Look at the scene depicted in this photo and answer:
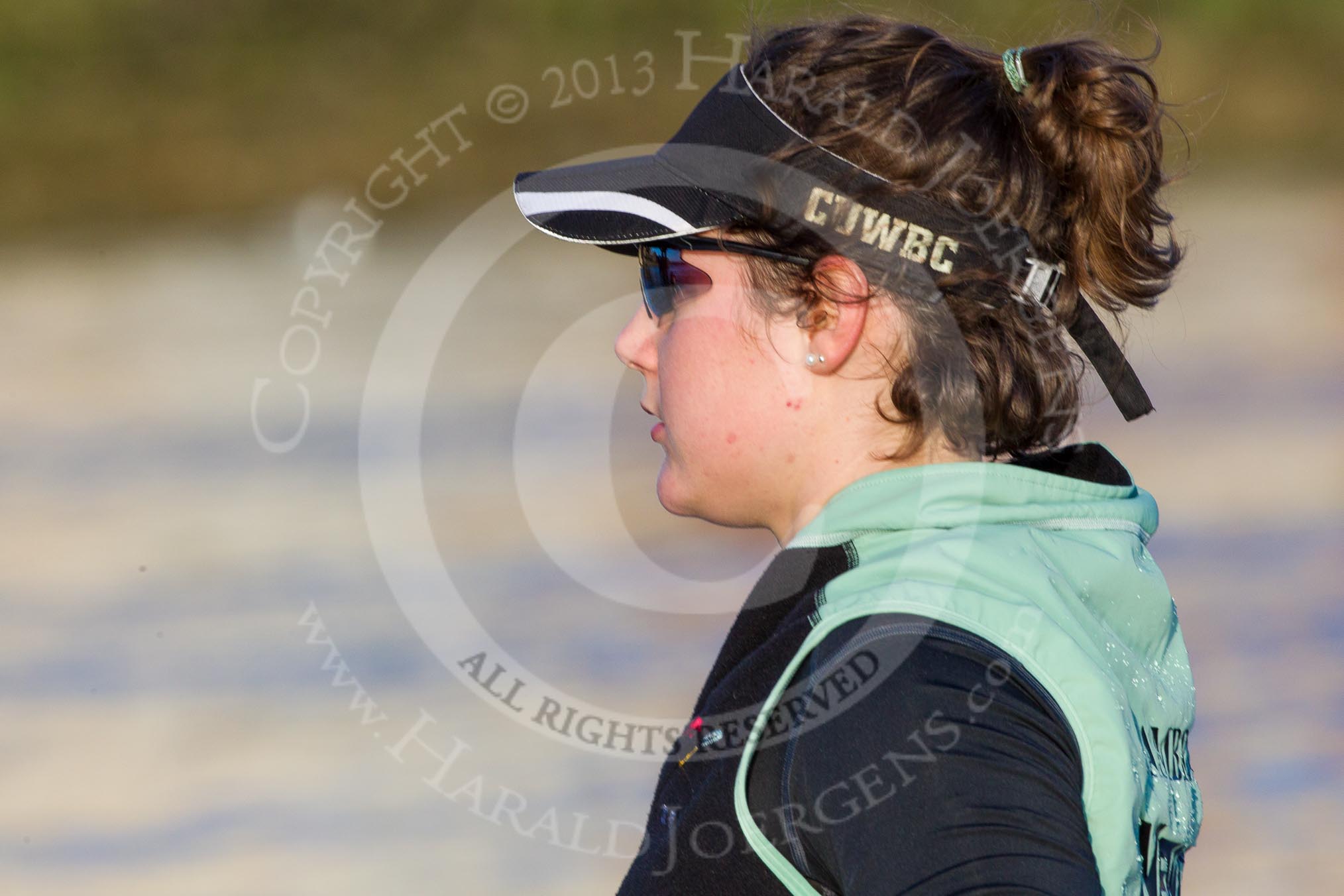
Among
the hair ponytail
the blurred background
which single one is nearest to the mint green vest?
the hair ponytail

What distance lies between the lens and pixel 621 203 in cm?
147

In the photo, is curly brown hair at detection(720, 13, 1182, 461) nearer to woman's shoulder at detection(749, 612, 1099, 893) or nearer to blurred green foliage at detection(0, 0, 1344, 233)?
woman's shoulder at detection(749, 612, 1099, 893)

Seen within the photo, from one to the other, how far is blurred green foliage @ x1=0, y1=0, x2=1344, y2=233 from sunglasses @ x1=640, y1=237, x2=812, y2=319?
7.01 metres

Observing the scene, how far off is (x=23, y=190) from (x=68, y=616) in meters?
5.44

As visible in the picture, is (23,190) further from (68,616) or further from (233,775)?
(233,775)

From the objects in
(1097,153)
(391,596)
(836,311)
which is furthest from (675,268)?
(391,596)

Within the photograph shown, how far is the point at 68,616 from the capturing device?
4.39 metres

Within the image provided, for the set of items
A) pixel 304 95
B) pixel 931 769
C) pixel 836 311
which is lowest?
pixel 931 769

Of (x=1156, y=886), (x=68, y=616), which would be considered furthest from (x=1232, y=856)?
(x=68, y=616)

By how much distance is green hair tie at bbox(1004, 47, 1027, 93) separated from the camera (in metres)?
1.34

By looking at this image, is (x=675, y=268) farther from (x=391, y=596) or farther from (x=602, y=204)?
(x=391, y=596)

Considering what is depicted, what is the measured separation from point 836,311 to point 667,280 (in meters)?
0.22

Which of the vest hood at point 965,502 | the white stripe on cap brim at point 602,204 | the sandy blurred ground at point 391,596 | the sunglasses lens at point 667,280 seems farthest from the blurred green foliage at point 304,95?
the vest hood at point 965,502

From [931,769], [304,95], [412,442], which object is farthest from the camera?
[304,95]
